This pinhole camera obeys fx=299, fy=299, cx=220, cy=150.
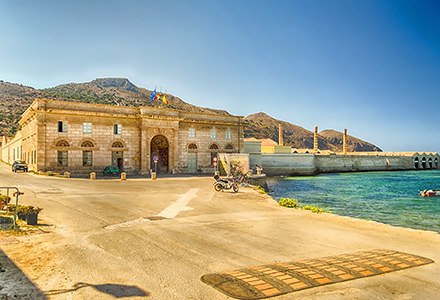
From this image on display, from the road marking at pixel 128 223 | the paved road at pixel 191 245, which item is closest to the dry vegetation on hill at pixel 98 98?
the paved road at pixel 191 245

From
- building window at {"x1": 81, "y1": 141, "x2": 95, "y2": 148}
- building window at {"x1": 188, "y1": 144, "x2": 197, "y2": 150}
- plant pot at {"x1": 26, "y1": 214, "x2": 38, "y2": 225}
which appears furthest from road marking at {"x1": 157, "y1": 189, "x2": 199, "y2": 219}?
building window at {"x1": 188, "y1": 144, "x2": 197, "y2": 150}

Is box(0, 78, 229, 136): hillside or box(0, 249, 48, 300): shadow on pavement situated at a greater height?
box(0, 78, 229, 136): hillside

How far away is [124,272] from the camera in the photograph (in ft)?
20.4

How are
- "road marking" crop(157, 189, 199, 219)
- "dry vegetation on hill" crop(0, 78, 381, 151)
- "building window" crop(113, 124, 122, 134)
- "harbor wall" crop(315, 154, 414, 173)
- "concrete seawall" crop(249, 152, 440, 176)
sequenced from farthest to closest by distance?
"dry vegetation on hill" crop(0, 78, 381, 151) → "harbor wall" crop(315, 154, 414, 173) → "concrete seawall" crop(249, 152, 440, 176) → "building window" crop(113, 124, 122, 134) → "road marking" crop(157, 189, 199, 219)

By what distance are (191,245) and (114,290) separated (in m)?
3.20

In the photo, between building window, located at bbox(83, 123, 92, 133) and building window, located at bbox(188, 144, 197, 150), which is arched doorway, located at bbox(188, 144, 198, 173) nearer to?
building window, located at bbox(188, 144, 197, 150)

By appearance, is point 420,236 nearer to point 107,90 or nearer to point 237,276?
point 237,276

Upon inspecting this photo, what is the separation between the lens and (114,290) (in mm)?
5320

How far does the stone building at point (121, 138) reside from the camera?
1299 inches

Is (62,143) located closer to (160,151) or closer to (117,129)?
(117,129)

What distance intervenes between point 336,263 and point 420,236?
503 cm

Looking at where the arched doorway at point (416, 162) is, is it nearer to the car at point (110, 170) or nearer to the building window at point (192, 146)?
the building window at point (192, 146)

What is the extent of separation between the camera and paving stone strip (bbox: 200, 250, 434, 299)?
5.43m

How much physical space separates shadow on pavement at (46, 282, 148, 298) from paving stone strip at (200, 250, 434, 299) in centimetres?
128
